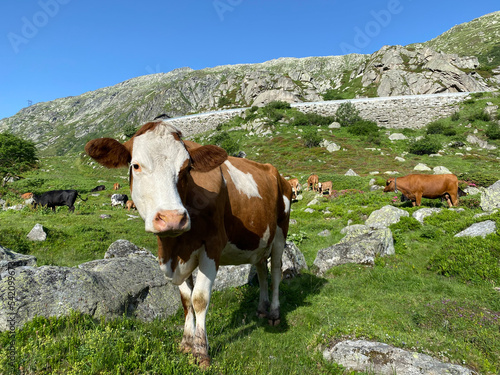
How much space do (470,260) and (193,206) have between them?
28.1 feet

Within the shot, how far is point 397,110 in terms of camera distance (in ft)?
230

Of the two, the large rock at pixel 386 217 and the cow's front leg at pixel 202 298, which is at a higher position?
the cow's front leg at pixel 202 298

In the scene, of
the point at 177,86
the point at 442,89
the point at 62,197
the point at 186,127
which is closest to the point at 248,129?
the point at 186,127

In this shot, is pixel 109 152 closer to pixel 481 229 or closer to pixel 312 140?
pixel 481 229

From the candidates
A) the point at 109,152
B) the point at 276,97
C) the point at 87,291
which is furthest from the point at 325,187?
the point at 276,97

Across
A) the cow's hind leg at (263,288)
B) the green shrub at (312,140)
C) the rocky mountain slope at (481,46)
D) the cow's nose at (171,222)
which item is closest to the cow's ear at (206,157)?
the cow's nose at (171,222)

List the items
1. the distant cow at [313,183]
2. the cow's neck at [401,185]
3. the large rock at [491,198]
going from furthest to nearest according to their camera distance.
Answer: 1. the distant cow at [313,183]
2. the cow's neck at [401,185]
3. the large rock at [491,198]

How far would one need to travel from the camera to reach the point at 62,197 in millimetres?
19750

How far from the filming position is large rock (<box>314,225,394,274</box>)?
29.8ft

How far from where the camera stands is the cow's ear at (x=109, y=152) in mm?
3000

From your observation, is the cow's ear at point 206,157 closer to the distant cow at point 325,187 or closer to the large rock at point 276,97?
the distant cow at point 325,187

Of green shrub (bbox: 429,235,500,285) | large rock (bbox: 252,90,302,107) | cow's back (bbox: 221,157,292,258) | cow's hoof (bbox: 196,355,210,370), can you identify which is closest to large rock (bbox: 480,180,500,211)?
green shrub (bbox: 429,235,500,285)

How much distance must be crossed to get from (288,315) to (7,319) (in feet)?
15.9

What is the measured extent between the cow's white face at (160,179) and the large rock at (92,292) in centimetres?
223
